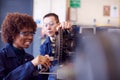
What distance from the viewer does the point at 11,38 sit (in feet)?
4.43

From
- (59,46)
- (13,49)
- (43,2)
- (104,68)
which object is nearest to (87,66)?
(104,68)

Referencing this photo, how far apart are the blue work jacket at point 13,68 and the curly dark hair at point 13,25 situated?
2.2 inches

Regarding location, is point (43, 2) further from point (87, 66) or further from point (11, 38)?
point (87, 66)

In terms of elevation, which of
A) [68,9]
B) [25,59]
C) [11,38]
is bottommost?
[25,59]

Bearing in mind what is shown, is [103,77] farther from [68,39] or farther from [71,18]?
[71,18]

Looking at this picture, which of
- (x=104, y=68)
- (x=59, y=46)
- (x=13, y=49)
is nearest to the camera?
(x=104, y=68)

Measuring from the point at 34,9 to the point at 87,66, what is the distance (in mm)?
4495

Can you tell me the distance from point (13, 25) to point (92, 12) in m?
4.04

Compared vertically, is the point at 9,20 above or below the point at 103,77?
above

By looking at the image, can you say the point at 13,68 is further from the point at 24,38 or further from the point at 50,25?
the point at 50,25

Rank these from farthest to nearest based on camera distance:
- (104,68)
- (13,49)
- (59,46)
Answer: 1. (13,49)
2. (59,46)
3. (104,68)

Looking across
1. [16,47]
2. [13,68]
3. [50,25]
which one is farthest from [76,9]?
[13,68]

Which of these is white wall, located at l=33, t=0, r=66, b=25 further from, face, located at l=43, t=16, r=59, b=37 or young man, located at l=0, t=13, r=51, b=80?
young man, located at l=0, t=13, r=51, b=80

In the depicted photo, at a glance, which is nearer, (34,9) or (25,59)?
(25,59)
